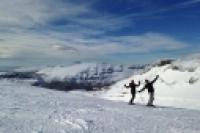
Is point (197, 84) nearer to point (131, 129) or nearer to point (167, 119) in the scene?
point (167, 119)

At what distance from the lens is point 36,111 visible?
18.3 meters

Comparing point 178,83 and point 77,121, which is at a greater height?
point 178,83

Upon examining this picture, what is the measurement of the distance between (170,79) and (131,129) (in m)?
64.9

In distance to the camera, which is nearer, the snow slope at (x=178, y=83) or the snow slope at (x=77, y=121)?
the snow slope at (x=77, y=121)

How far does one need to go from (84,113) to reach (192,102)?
34.7 m

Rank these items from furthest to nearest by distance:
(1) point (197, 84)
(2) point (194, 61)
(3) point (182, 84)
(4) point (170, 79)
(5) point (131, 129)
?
(2) point (194, 61)
(4) point (170, 79)
(3) point (182, 84)
(1) point (197, 84)
(5) point (131, 129)

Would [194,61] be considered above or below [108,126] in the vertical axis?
above

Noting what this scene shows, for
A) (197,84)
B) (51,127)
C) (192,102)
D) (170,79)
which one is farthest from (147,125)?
(170,79)

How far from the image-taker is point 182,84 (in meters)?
71.9

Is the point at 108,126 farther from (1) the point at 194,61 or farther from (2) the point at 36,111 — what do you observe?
(1) the point at 194,61

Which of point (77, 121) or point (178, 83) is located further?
point (178, 83)

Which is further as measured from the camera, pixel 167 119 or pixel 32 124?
pixel 167 119

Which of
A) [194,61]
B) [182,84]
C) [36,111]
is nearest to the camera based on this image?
[36,111]

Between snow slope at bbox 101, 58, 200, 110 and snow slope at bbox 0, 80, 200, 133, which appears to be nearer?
snow slope at bbox 0, 80, 200, 133
